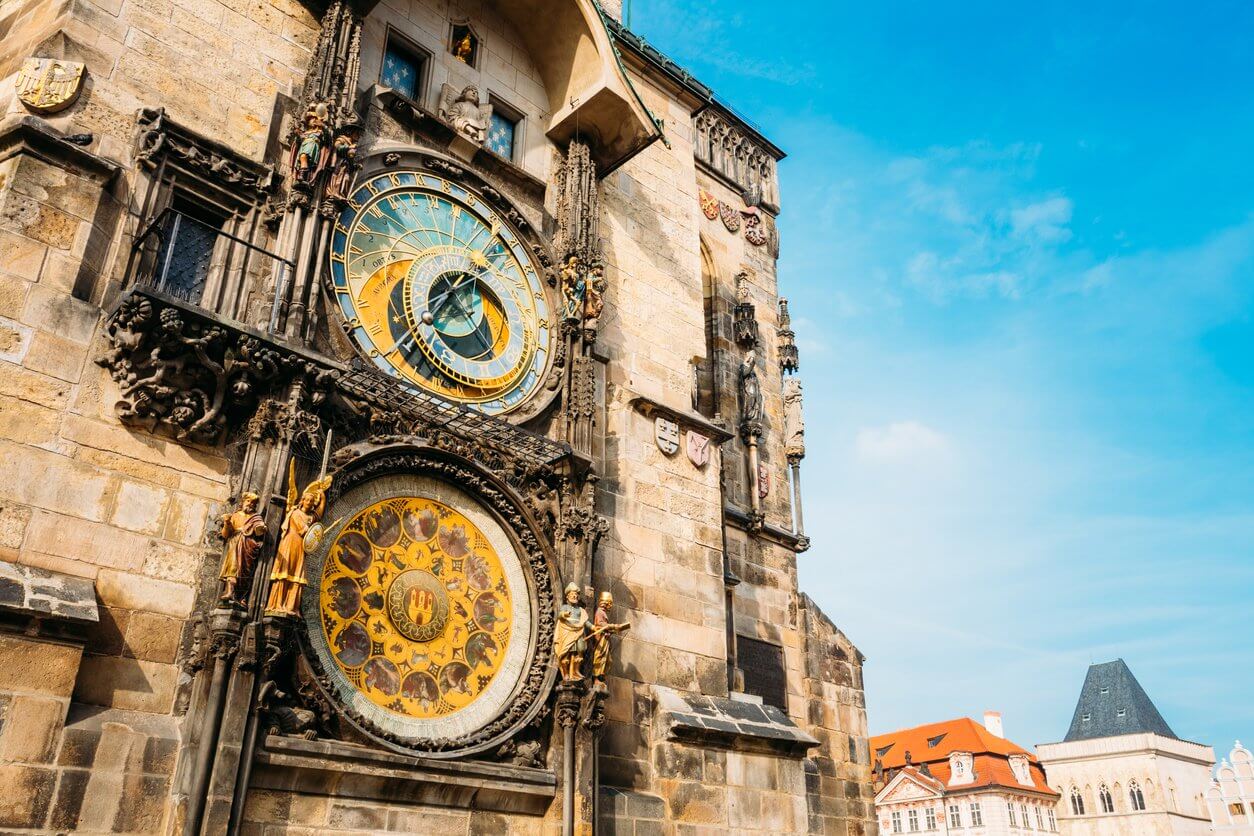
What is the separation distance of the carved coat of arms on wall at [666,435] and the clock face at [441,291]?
5.90ft

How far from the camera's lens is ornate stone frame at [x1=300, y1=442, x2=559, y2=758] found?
28.2 ft

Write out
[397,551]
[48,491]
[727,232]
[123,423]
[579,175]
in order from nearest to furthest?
[48,491]
[123,423]
[397,551]
[579,175]
[727,232]

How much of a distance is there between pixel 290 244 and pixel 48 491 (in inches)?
126

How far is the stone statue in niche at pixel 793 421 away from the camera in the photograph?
59.4 feet

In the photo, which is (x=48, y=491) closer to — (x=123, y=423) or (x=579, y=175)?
(x=123, y=423)

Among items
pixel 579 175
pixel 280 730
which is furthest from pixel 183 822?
pixel 579 175

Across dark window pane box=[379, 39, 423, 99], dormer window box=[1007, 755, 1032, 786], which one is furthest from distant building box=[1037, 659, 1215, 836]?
dark window pane box=[379, 39, 423, 99]

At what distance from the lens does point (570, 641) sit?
997cm

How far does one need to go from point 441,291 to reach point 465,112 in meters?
2.63

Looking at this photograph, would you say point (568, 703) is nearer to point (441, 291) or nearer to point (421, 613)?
point (421, 613)

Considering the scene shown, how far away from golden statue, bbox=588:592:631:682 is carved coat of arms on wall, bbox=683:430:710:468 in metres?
3.06

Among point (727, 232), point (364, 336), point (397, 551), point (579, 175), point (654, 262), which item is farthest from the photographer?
point (727, 232)

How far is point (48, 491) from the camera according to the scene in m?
7.55

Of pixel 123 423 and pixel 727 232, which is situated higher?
pixel 727 232
